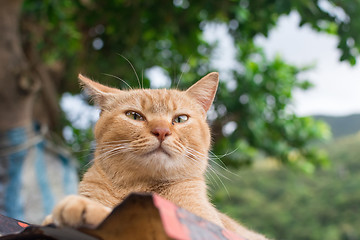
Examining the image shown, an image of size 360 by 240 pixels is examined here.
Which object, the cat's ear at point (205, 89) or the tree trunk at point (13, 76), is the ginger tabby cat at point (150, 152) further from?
the tree trunk at point (13, 76)

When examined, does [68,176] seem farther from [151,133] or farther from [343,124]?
[343,124]

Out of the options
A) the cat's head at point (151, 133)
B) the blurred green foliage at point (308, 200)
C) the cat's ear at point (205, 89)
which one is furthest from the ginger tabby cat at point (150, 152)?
the blurred green foliage at point (308, 200)

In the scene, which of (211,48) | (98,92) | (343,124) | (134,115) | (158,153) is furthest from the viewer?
(343,124)

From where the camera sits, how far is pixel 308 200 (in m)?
9.19

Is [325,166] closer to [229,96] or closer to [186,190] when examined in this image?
[229,96]

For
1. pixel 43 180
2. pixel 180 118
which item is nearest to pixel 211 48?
pixel 43 180

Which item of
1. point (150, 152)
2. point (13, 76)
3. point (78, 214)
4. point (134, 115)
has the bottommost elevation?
point (78, 214)

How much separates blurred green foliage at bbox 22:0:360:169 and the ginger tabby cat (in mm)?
1430

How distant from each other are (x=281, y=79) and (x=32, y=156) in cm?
386

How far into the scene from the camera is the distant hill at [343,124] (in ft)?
28.5

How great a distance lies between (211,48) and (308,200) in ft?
17.9

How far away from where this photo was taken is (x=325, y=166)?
6398 mm

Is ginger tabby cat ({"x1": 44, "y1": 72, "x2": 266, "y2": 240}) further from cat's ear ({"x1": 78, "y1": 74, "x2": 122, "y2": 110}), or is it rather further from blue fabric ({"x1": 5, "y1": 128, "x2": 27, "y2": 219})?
blue fabric ({"x1": 5, "y1": 128, "x2": 27, "y2": 219})

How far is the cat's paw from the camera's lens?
0.73 metres
